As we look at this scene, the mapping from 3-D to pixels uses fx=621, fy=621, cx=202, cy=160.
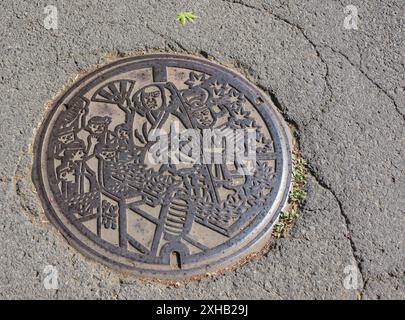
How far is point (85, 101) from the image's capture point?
3.43 metres

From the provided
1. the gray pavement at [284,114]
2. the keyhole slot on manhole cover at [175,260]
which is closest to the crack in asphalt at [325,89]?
the gray pavement at [284,114]

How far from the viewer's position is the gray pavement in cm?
289

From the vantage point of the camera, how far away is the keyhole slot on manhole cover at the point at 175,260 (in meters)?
2.94

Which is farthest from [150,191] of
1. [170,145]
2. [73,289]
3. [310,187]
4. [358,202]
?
[358,202]

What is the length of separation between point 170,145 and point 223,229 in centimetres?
55

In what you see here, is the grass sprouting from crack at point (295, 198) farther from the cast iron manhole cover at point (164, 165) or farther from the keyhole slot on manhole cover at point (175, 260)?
the keyhole slot on manhole cover at point (175, 260)

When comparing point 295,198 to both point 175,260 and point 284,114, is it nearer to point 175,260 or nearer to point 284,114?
point 284,114

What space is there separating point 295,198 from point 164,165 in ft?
2.29

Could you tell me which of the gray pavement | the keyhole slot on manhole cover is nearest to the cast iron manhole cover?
the keyhole slot on manhole cover

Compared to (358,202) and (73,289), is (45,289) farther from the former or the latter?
(358,202)

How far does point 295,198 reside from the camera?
320 centimetres

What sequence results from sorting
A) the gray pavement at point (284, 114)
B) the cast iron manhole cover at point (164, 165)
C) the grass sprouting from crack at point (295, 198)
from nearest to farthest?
1. the gray pavement at point (284, 114)
2. the cast iron manhole cover at point (164, 165)
3. the grass sprouting from crack at point (295, 198)

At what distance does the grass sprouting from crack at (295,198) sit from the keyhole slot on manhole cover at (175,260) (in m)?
0.49

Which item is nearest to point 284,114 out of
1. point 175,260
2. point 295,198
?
point 295,198
